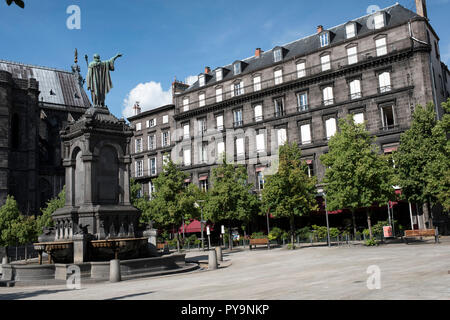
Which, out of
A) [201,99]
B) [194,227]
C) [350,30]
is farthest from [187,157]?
[350,30]

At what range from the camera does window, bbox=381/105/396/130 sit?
40219 mm

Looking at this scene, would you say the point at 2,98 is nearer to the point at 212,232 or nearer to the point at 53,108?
the point at 53,108

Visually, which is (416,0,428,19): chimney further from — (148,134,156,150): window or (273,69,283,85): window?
(148,134,156,150): window

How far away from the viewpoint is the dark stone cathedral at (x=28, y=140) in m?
58.7

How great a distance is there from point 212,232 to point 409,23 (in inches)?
1166

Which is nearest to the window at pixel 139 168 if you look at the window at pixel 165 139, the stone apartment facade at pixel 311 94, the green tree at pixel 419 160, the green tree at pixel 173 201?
the stone apartment facade at pixel 311 94

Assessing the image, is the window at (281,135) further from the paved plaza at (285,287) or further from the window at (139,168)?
the paved plaza at (285,287)

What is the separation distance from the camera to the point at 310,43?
48031mm

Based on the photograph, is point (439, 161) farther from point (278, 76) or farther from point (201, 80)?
point (201, 80)

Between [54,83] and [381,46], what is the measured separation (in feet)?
192

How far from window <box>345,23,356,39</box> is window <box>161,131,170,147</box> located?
25591 millimetres

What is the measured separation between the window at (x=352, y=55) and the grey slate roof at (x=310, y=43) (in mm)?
1270

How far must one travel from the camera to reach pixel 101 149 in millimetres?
18938

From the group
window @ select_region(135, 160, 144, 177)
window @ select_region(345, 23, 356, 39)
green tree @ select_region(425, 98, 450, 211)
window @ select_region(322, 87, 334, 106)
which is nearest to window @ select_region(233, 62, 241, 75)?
window @ select_region(322, 87, 334, 106)
